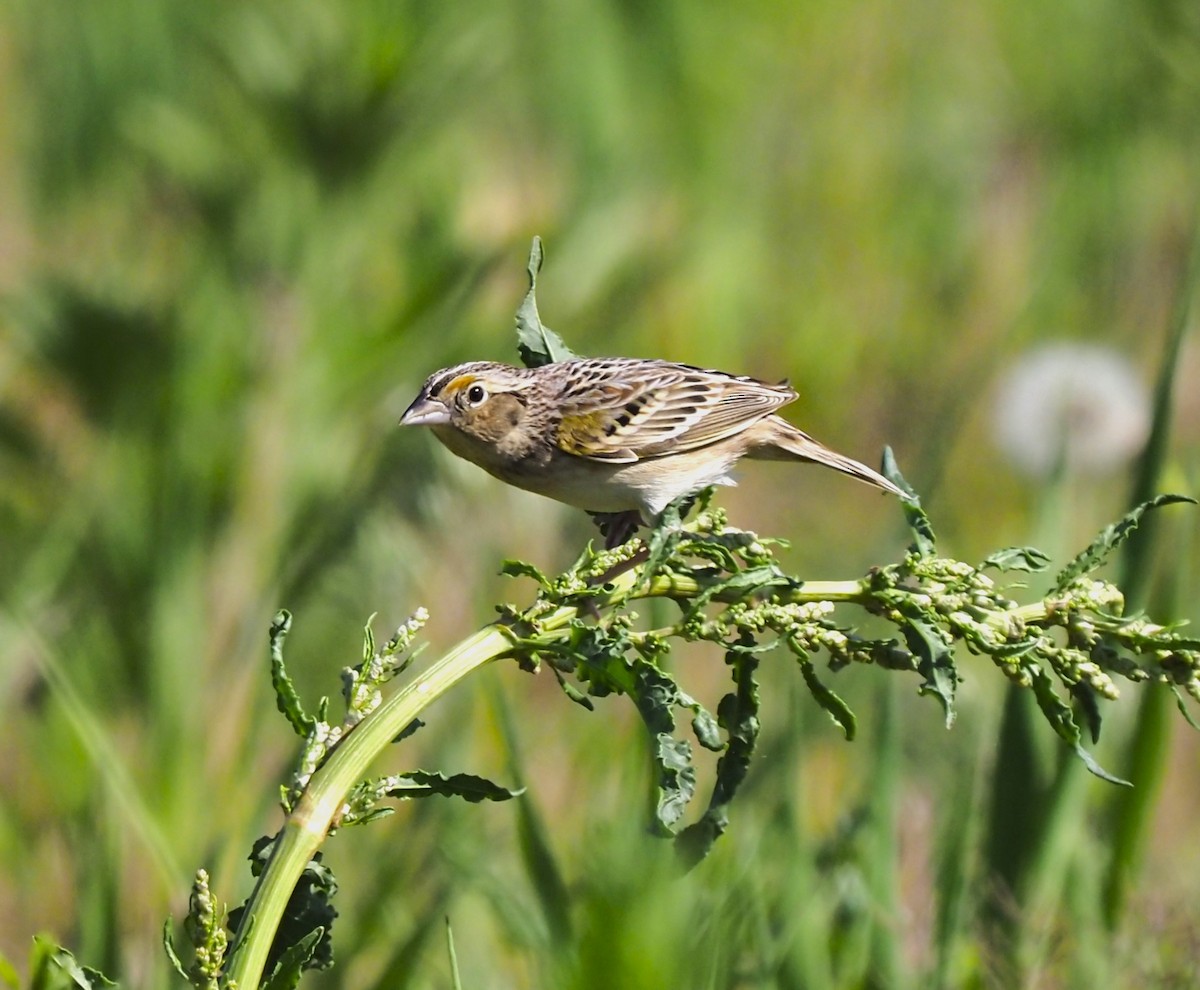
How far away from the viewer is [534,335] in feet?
6.91

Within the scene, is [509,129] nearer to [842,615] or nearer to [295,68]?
[295,68]

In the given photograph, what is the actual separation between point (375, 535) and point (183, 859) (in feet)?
2.53

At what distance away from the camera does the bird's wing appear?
3176mm

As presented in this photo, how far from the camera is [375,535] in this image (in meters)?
3.70

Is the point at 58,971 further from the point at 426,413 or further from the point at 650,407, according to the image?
the point at 650,407

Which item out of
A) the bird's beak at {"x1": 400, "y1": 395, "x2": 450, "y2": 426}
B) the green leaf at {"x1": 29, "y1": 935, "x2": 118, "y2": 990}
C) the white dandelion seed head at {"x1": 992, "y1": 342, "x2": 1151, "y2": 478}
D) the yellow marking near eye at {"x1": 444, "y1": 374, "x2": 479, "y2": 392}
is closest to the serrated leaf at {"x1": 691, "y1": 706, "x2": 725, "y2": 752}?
the green leaf at {"x1": 29, "y1": 935, "x2": 118, "y2": 990}

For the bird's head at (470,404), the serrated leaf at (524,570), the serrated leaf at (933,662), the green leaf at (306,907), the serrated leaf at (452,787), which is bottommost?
the green leaf at (306,907)

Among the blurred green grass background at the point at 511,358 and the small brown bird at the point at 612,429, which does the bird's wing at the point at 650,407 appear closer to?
the small brown bird at the point at 612,429

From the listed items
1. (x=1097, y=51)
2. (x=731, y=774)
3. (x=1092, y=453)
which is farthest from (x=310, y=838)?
(x=1097, y=51)

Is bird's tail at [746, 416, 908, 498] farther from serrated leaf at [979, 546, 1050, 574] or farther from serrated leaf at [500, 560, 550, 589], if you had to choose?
serrated leaf at [500, 560, 550, 589]

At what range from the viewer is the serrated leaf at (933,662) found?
1.57m

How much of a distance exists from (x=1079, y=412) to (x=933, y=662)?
5465mm

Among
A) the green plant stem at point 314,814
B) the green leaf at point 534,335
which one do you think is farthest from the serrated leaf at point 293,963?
the green leaf at point 534,335

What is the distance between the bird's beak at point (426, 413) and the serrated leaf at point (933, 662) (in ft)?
4.89
